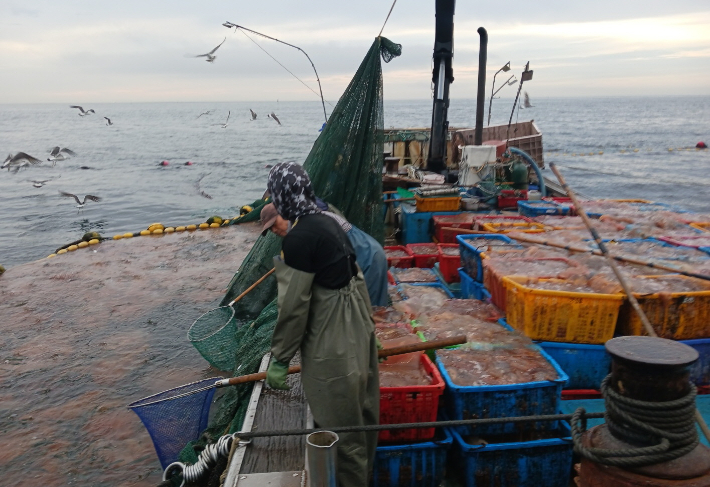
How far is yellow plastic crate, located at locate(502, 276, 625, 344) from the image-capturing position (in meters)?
4.42

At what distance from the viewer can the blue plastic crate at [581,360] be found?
4.52 m

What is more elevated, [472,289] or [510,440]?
[472,289]

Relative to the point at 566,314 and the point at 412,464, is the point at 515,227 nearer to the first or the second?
the point at 566,314

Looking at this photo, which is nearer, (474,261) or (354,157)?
(474,261)

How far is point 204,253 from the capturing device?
41.8 ft

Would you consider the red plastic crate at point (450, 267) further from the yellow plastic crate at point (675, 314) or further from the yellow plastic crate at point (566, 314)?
the yellow plastic crate at point (675, 314)

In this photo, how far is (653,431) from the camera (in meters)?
2.08

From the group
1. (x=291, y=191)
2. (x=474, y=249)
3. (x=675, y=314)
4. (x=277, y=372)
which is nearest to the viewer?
(x=291, y=191)

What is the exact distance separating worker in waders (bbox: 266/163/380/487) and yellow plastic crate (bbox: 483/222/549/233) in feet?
14.4

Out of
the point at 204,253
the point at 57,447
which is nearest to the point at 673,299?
the point at 57,447

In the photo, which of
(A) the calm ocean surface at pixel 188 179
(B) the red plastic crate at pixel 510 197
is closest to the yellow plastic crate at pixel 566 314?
(B) the red plastic crate at pixel 510 197

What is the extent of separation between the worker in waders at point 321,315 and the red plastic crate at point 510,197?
7413 millimetres

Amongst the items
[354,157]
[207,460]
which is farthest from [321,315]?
[354,157]

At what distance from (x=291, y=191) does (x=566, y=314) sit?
112 inches
